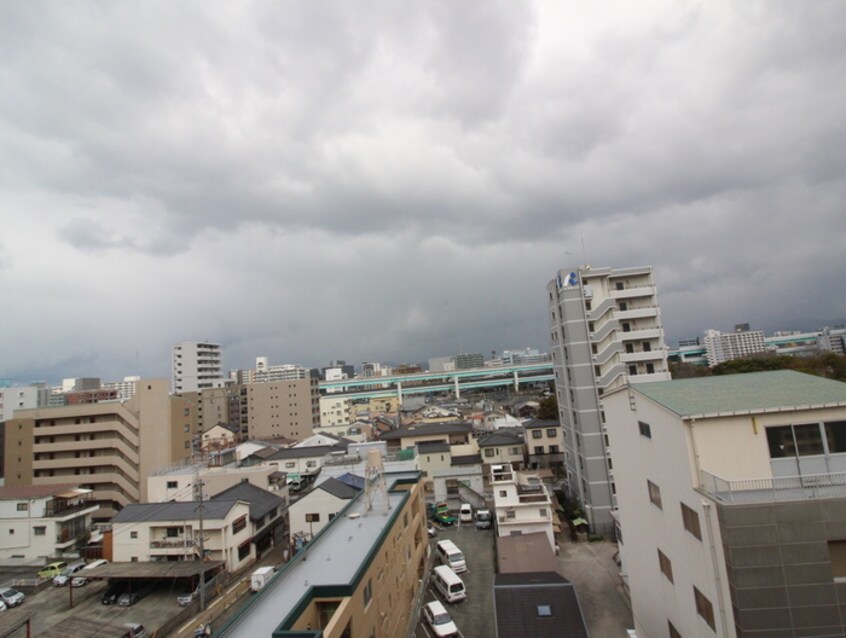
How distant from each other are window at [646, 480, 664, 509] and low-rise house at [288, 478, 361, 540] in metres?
19.1

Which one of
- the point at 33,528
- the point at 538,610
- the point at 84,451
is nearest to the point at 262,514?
the point at 33,528

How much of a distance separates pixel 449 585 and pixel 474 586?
231 centimetres

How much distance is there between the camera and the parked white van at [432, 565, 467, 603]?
70.9 feet

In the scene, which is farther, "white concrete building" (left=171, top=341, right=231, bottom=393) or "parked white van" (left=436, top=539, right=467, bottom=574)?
"white concrete building" (left=171, top=341, right=231, bottom=393)

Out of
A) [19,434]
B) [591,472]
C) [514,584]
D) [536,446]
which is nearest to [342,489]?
[514,584]

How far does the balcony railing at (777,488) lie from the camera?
9281mm

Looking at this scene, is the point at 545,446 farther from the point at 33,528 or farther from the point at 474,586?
the point at 33,528

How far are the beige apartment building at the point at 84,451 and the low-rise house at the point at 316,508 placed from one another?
2276 centimetres

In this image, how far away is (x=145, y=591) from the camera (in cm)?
2491

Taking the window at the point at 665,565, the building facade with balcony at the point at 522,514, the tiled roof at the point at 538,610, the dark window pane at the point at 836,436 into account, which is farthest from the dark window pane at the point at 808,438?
the building facade with balcony at the point at 522,514

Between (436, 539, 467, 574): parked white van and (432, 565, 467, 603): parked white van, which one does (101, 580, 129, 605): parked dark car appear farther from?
(436, 539, 467, 574): parked white van

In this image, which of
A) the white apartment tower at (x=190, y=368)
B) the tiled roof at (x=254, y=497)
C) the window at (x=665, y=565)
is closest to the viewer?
the window at (x=665, y=565)

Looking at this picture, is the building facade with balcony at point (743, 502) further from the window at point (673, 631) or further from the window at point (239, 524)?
the window at point (239, 524)

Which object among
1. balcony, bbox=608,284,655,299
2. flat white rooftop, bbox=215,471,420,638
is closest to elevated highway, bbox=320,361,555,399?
balcony, bbox=608,284,655,299
